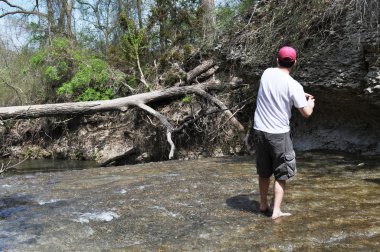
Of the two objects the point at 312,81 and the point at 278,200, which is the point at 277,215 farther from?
the point at 312,81

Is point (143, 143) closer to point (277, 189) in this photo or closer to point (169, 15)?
point (169, 15)

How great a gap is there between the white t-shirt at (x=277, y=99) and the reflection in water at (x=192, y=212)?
0.99 meters

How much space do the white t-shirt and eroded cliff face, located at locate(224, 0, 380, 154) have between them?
10.7 feet

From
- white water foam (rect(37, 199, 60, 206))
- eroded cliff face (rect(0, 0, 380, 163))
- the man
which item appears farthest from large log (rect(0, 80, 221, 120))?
the man

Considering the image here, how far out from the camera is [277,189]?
15.5 ft

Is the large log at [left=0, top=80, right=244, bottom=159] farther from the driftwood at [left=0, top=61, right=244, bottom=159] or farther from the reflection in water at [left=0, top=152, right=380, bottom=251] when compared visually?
the reflection in water at [left=0, top=152, right=380, bottom=251]

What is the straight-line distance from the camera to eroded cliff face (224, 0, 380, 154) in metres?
7.46

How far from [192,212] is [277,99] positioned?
1592 millimetres

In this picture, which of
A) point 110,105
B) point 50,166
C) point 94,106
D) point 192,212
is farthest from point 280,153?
point 50,166

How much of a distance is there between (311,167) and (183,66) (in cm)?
785

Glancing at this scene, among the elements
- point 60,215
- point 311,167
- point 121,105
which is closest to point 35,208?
point 60,215

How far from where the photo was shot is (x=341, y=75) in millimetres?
8047

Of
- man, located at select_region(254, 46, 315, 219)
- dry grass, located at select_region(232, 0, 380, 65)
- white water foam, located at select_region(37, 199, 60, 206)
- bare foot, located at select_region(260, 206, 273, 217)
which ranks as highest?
dry grass, located at select_region(232, 0, 380, 65)

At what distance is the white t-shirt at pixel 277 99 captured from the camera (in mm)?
4691
